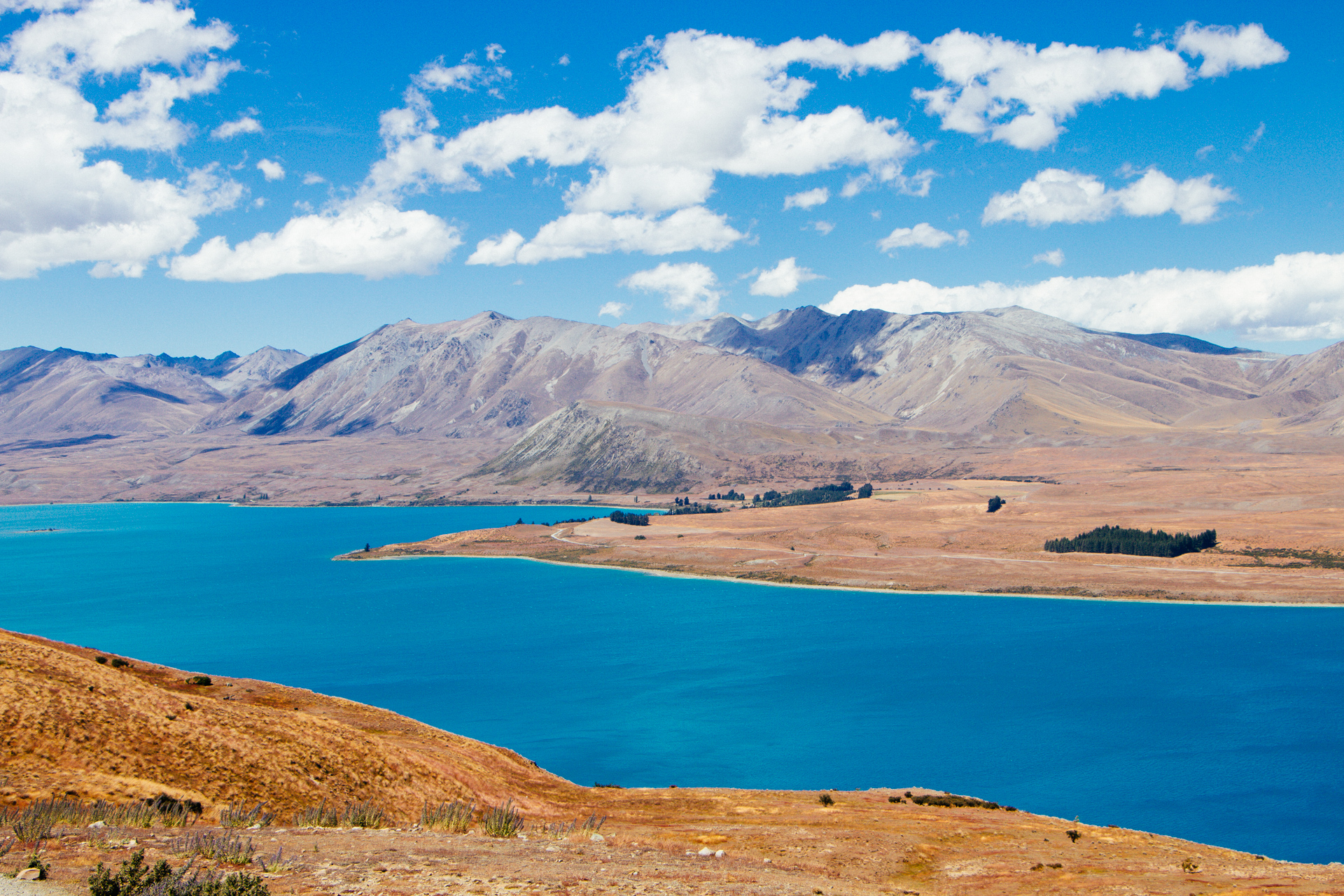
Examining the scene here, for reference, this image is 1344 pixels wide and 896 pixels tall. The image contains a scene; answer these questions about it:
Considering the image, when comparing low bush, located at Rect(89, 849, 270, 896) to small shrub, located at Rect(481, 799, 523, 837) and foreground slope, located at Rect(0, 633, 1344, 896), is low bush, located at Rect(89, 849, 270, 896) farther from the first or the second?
small shrub, located at Rect(481, 799, 523, 837)

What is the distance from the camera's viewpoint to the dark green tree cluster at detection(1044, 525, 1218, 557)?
169625 millimetres

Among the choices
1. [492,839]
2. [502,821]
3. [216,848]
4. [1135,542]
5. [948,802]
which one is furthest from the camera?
[1135,542]

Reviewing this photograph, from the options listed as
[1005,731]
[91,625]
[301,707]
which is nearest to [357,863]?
[301,707]

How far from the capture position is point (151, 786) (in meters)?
30.5

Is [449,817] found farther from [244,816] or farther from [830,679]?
[830,679]

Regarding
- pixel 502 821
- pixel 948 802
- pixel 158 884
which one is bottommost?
pixel 948 802

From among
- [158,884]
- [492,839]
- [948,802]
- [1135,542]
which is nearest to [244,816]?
[492,839]

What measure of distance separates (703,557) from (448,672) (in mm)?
90556

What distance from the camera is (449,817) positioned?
33938mm

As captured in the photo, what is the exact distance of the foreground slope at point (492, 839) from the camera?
23.8 metres

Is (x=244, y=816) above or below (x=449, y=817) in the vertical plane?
above

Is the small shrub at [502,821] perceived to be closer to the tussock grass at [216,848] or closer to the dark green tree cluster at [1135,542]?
the tussock grass at [216,848]

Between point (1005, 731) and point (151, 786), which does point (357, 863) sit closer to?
point (151, 786)

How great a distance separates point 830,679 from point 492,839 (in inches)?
2963
